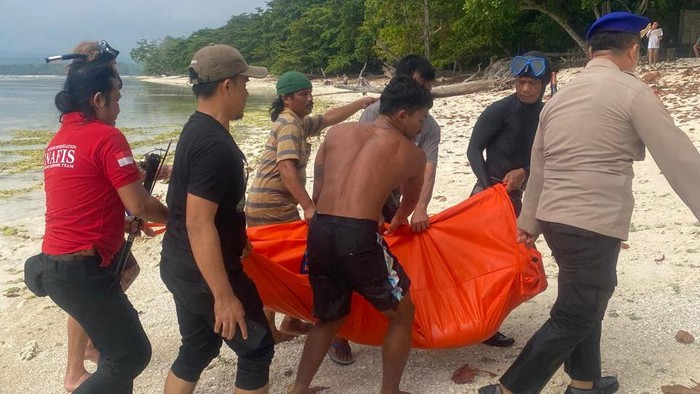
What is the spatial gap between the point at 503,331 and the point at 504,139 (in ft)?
4.55

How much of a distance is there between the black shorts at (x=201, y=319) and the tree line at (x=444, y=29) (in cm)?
2193

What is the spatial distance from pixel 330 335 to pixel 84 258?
1.33 m

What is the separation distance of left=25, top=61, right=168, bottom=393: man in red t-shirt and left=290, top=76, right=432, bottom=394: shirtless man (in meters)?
0.83

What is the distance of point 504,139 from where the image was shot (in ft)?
13.7

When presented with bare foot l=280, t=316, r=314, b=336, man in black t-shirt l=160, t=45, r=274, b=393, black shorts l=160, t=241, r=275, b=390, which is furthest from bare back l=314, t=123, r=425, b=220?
bare foot l=280, t=316, r=314, b=336

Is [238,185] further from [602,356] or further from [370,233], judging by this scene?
[602,356]

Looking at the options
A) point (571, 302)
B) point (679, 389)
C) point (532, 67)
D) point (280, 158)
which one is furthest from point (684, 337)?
point (280, 158)

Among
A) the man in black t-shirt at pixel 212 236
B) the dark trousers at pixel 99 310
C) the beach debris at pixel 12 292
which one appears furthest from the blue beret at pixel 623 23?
the beach debris at pixel 12 292

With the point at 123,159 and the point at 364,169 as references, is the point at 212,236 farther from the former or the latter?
the point at 364,169

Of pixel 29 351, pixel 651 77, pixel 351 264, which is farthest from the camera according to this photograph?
pixel 651 77

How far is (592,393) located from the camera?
3213mm

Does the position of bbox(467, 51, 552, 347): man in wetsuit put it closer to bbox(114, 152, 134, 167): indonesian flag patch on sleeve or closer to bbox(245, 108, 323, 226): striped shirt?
bbox(245, 108, 323, 226): striped shirt

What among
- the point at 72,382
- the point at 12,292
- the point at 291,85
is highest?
the point at 291,85

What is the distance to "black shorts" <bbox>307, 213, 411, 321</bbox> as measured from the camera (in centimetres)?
290
